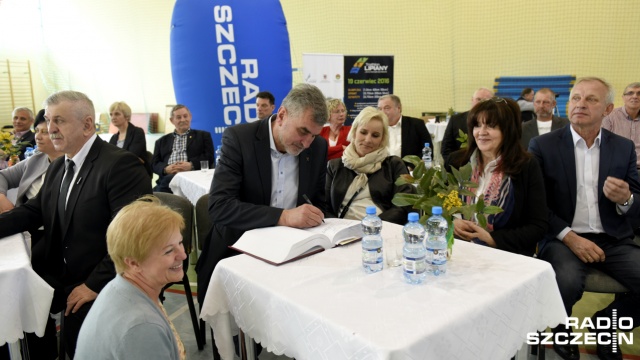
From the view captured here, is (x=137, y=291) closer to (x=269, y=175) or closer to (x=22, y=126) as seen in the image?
(x=269, y=175)

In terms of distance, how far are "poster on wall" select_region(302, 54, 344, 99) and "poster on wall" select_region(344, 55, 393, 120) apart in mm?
96

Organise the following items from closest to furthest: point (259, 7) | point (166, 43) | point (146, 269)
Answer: point (146, 269) < point (259, 7) < point (166, 43)

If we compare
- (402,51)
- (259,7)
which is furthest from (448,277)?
(402,51)

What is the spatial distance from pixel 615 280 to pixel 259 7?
406 cm

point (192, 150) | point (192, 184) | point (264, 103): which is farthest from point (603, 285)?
point (192, 150)

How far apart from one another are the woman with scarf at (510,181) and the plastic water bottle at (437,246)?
2.02 feet

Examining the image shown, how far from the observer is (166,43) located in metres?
11.1

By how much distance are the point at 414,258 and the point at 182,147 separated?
428cm

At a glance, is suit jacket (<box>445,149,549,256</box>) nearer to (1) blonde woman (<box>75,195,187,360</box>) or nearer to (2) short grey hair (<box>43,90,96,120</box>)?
(1) blonde woman (<box>75,195,187,360</box>)

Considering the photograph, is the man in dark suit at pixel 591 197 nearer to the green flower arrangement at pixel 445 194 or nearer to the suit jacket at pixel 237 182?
the green flower arrangement at pixel 445 194

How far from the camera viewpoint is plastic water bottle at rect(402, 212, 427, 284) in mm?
1423

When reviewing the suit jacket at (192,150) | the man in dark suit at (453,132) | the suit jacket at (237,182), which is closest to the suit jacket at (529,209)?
the suit jacket at (237,182)

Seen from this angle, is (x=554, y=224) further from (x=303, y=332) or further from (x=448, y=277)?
(x=303, y=332)

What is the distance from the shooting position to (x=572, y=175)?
95.2 inches
